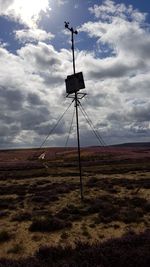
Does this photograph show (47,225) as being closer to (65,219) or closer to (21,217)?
(65,219)

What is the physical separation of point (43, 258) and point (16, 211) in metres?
12.2

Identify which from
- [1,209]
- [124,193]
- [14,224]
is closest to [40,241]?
[14,224]

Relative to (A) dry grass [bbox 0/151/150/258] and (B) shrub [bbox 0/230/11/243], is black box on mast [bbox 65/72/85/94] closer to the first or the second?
(A) dry grass [bbox 0/151/150/258]

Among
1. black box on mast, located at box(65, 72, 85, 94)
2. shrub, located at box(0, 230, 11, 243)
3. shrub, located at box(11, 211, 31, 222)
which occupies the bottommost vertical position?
shrub, located at box(0, 230, 11, 243)

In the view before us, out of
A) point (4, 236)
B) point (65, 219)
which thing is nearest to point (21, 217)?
point (65, 219)

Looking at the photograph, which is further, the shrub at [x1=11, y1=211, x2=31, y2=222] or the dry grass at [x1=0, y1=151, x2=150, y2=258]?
the shrub at [x1=11, y1=211, x2=31, y2=222]

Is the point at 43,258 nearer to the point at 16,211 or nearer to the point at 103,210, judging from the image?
the point at 103,210

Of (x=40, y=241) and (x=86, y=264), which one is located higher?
(x=86, y=264)

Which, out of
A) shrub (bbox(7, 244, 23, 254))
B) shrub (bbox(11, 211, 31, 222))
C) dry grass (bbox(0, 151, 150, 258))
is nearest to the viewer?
shrub (bbox(7, 244, 23, 254))

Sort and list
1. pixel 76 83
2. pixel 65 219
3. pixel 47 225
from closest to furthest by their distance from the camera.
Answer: pixel 47 225 → pixel 65 219 → pixel 76 83

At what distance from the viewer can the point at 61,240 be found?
50.8 feet

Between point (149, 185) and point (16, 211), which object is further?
point (149, 185)

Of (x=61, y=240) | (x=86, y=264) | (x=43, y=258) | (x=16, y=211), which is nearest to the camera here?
(x=86, y=264)

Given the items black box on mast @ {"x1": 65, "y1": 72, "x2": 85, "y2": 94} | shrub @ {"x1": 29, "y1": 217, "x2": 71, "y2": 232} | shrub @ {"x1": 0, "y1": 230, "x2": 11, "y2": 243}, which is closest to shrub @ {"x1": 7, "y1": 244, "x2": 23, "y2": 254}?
shrub @ {"x1": 0, "y1": 230, "x2": 11, "y2": 243}
